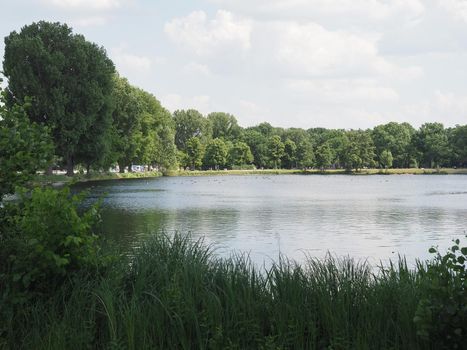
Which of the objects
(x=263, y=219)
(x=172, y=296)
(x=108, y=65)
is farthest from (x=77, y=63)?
(x=172, y=296)

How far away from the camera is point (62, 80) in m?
54.2

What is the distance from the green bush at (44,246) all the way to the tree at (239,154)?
145004 millimetres

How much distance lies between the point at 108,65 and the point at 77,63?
685cm

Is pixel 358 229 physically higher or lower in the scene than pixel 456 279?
lower

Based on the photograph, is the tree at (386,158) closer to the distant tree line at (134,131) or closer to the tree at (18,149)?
the distant tree line at (134,131)

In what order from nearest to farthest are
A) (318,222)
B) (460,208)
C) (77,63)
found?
(318,222)
(460,208)
(77,63)

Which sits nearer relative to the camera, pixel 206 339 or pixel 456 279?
pixel 456 279

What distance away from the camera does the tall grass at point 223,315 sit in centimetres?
562

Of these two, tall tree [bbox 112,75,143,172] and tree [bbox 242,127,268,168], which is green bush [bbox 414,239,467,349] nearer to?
tall tree [bbox 112,75,143,172]

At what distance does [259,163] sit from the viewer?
16338 centimetres

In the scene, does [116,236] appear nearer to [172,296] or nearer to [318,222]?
[318,222]

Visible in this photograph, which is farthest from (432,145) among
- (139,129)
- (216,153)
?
(139,129)

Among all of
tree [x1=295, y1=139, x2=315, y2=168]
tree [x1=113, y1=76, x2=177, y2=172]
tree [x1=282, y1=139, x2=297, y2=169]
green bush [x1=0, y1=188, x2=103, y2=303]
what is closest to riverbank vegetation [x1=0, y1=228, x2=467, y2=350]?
green bush [x1=0, y1=188, x2=103, y2=303]

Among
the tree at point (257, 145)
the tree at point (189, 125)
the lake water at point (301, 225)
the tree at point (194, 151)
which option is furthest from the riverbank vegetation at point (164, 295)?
the tree at point (189, 125)
